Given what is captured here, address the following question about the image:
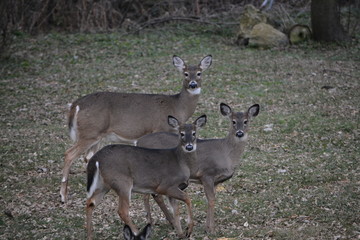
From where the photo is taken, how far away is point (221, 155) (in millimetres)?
7453

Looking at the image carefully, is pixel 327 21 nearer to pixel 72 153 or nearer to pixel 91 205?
pixel 72 153

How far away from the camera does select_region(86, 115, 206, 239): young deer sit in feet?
21.5

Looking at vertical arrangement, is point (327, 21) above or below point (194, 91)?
below

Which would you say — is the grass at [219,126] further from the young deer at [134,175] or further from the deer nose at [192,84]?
the deer nose at [192,84]

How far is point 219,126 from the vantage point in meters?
11.2

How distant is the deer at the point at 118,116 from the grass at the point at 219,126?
623 millimetres

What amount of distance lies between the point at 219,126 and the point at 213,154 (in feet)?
12.3

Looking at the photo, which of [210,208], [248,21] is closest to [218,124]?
[210,208]

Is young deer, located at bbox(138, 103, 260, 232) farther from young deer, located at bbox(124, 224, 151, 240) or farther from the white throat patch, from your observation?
the white throat patch

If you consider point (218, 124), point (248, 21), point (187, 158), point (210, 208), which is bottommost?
point (218, 124)

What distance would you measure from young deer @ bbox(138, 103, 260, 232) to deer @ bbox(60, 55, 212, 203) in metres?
1.26

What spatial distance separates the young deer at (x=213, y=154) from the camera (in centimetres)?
713

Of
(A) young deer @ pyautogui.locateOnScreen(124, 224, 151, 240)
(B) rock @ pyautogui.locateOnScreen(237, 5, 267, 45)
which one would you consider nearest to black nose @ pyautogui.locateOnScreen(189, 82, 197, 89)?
(A) young deer @ pyautogui.locateOnScreen(124, 224, 151, 240)

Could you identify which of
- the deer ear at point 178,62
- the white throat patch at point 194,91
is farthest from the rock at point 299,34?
the white throat patch at point 194,91
